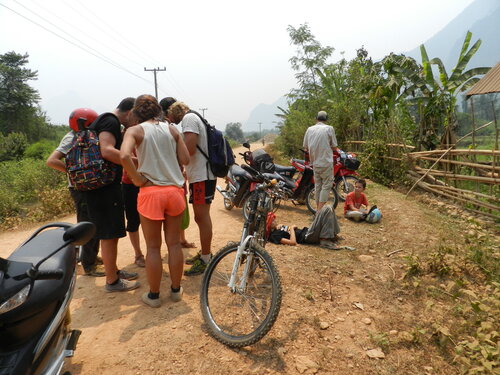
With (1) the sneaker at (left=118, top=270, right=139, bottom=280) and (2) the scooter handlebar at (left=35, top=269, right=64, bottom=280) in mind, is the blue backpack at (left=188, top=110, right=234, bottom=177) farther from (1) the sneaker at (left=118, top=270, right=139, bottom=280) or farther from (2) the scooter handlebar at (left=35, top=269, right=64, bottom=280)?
(2) the scooter handlebar at (left=35, top=269, right=64, bottom=280)

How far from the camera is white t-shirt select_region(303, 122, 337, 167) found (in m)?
5.34

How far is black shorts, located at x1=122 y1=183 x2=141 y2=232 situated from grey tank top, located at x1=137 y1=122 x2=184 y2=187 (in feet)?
3.11

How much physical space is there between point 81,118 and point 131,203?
1.05 meters

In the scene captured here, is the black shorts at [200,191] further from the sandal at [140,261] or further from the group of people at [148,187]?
the sandal at [140,261]

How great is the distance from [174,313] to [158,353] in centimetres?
49

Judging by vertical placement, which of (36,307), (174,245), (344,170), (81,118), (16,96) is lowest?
(174,245)

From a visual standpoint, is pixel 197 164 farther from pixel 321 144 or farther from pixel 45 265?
pixel 321 144

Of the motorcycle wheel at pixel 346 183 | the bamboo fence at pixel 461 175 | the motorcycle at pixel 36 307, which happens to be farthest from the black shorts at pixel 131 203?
the bamboo fence at pixel 461 175

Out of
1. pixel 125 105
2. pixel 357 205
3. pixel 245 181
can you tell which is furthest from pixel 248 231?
pixel 357 205

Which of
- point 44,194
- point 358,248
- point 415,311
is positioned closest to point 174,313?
point 415,311

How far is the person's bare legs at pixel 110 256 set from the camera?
2996 mm

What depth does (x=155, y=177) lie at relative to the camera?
2.60 metres

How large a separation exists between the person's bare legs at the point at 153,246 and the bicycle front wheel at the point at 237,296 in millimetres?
494

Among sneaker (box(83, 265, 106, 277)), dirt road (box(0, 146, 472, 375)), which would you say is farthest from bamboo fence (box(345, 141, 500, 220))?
sneaker (box(83, 265, 106, 277))
